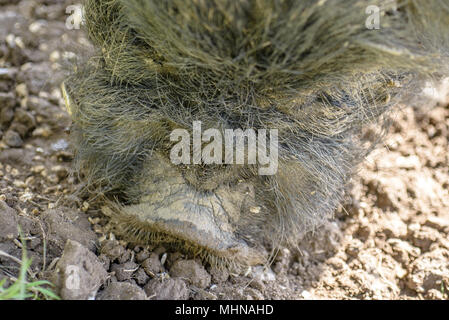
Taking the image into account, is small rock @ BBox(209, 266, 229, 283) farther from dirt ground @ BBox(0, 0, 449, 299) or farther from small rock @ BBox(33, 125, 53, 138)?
small rock @ BBox(33, 125, 53, 138)

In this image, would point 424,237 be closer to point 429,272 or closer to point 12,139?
point 429,272

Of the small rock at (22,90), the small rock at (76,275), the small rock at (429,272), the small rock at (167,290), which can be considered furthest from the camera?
the small rock at (22,90)

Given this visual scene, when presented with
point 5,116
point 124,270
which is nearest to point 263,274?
point 124,270

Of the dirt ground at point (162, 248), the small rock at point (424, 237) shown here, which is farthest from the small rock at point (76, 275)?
the small rock at point (424, 237)

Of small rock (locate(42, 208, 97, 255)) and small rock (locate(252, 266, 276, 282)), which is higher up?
small rock (locate(42, 208, 97, 255))

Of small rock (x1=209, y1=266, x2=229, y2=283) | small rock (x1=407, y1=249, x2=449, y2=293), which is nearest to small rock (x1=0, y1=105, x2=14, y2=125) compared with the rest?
small rock (x1=209, y1=266, x2=229, y2=283)

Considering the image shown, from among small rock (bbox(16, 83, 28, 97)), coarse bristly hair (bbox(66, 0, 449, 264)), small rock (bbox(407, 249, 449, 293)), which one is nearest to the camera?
coarse bristly hair (bbox(66, 0, 449, 264))

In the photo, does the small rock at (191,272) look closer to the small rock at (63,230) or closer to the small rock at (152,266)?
the small rock at (152,266)

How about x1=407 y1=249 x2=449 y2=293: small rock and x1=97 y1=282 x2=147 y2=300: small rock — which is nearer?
x1=97 y1=282 x2=147 y2=300: small rock
